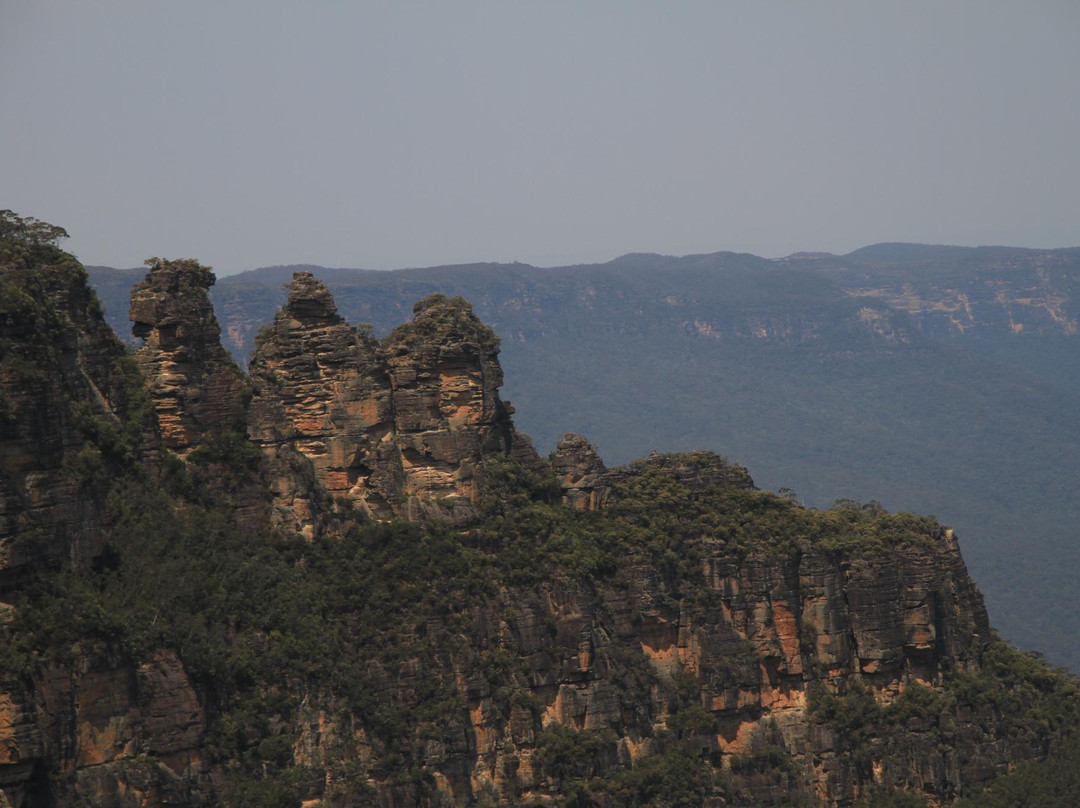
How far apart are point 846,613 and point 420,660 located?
18.3 meters

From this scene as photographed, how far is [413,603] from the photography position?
6862 cm

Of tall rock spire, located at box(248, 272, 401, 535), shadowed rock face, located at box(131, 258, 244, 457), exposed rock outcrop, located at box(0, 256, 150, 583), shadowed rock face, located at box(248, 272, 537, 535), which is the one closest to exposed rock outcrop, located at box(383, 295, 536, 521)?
shadowed rock face, located at box(248, 272, 537, 535)

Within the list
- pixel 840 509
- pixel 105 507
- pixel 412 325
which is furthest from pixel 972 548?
pixel 105 507

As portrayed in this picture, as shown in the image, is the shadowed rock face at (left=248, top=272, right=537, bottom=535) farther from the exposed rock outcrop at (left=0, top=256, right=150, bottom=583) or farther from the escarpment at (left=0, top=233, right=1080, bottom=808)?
the exposed rock outcrop at (left=0, top=256, right=150, bottom=583)

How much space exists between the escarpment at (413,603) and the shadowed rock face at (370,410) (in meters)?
0.11

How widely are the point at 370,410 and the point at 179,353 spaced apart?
25.7 ft

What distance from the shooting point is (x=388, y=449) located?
7131 centimetres

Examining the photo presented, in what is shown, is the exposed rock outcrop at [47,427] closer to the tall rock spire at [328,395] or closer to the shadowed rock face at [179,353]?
the shadowed rock face at [179,353]

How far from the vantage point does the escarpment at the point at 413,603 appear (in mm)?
55688

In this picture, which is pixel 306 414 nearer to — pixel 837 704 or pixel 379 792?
pixel 379 792

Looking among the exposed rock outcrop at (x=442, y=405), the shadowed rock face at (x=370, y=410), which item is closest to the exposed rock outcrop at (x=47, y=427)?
the shadowed rock face at (x=370, y=410)

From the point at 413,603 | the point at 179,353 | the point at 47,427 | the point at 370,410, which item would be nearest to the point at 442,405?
the point at 370,410

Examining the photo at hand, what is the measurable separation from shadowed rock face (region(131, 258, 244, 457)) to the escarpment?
109 mm

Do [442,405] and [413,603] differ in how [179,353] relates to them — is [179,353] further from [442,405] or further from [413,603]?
[413,603]
